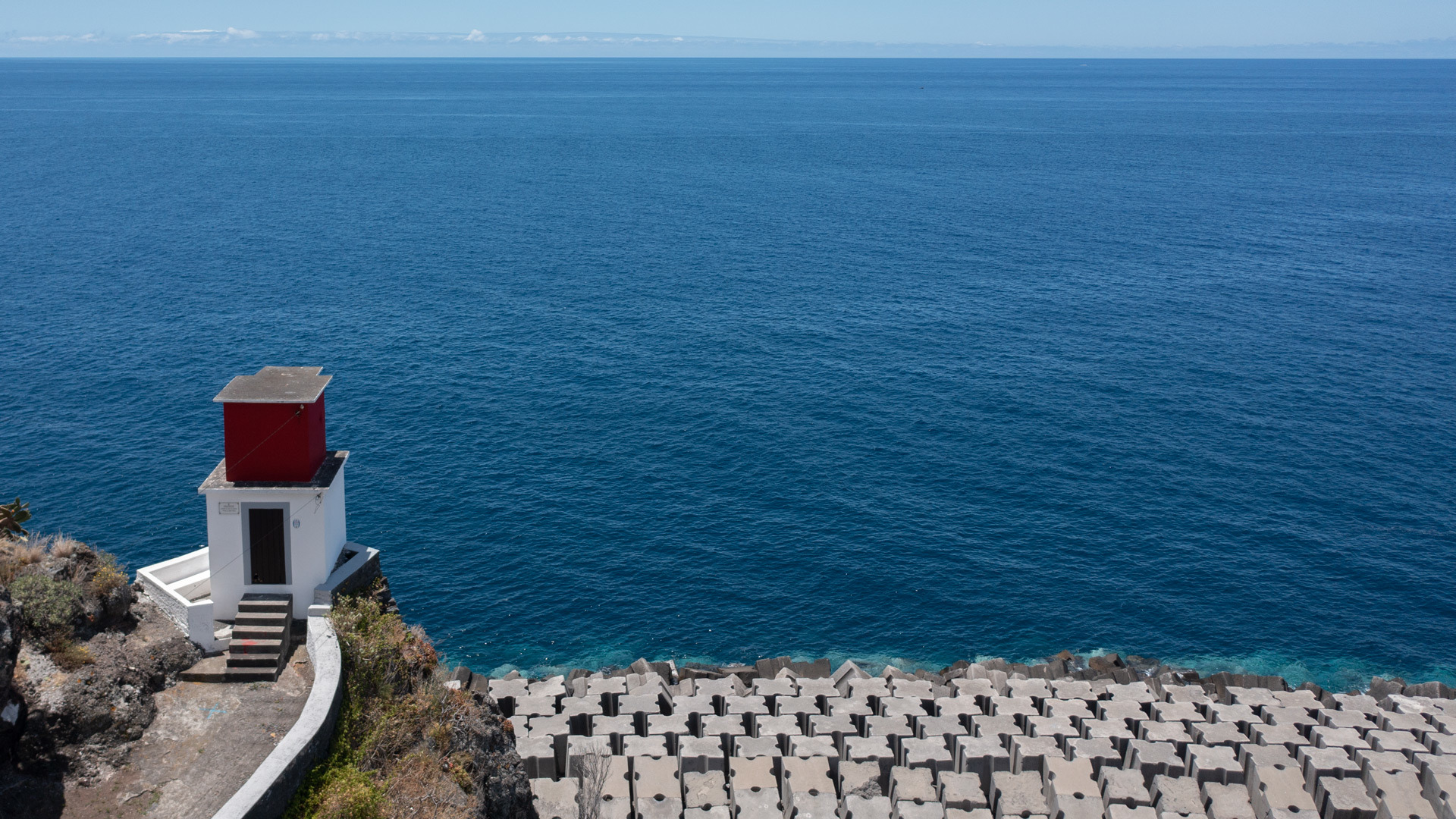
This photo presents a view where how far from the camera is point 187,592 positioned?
102 ft

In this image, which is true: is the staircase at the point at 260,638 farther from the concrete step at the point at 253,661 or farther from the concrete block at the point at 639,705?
the concrete block at the point at 639,705

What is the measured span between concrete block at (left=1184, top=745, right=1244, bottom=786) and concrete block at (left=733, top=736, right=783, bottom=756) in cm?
1505

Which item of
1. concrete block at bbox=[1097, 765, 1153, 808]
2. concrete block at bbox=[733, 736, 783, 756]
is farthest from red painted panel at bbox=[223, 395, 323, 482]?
concrete block at bbox=[1097, 765, 1153, 808]

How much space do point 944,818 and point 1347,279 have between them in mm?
108220

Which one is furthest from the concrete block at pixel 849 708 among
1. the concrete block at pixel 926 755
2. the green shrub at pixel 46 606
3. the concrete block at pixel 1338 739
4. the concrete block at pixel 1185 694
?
the green shrub at pixel 46 606

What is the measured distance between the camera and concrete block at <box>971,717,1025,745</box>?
132 feet

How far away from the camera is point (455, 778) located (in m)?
27.6

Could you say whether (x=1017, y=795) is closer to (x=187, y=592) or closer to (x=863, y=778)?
(x=863, y=778)

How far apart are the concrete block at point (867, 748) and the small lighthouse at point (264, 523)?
1882 cm

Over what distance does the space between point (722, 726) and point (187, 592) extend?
1943 centimetres

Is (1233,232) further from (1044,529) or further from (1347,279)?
(1044,529)

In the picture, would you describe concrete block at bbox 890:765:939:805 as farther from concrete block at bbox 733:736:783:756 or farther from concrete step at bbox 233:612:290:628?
concrete step at bbox 233:612:290:628

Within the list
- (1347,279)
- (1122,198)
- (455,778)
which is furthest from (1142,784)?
(1122,198)

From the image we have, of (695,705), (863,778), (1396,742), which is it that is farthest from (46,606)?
(1396,742)
